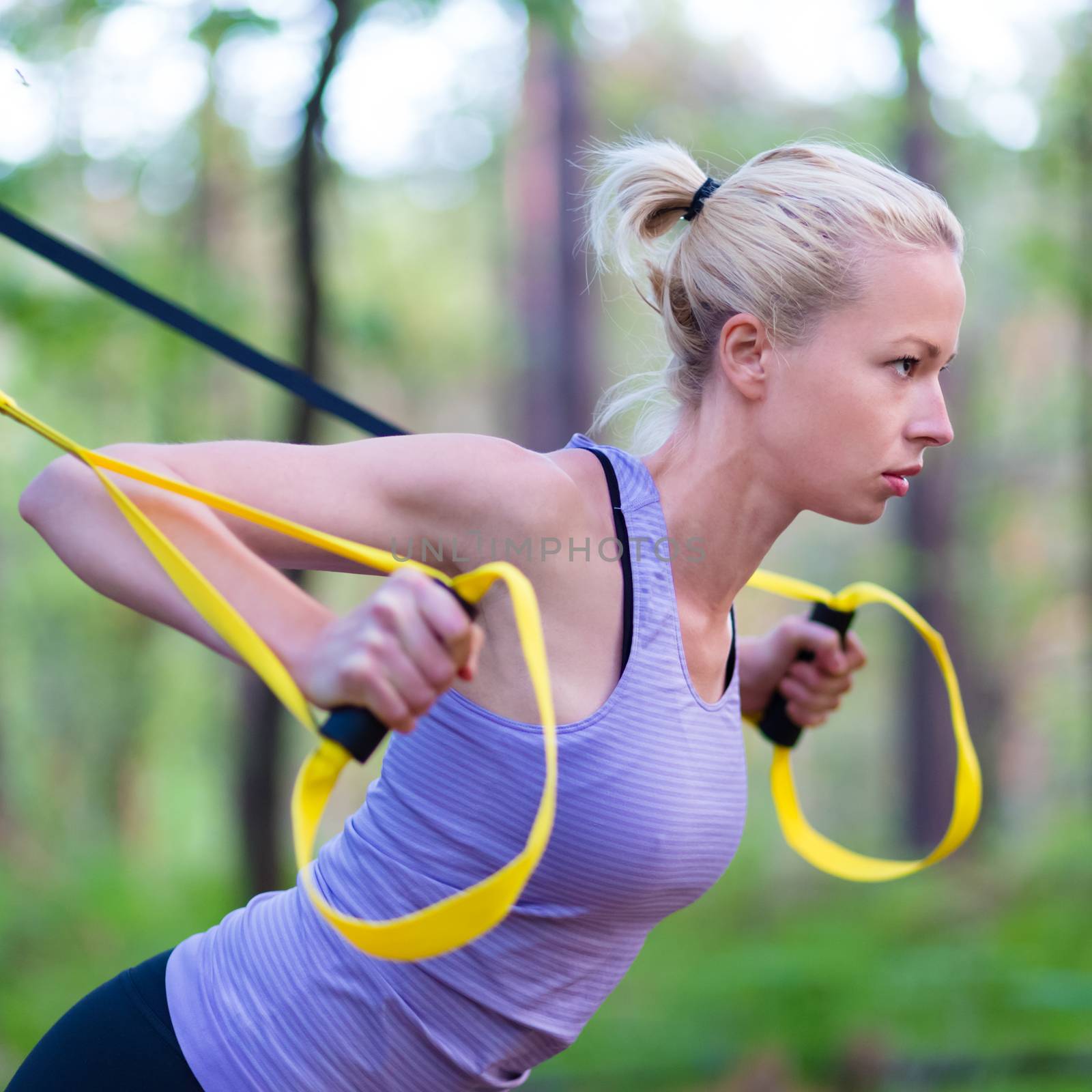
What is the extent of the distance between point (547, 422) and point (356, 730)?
22.0ft

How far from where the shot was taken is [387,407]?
12.6 metres

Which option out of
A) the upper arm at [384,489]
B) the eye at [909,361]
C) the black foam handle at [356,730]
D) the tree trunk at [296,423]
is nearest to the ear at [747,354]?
the eye at [909,361]

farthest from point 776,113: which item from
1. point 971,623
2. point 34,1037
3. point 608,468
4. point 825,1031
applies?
point 608,468

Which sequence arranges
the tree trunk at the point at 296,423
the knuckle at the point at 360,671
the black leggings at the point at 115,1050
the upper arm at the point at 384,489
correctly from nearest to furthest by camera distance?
the knuckle at the point at 360,671, the upper arm at the point at 384,489, the black leggings at the point at 115,1050, the tree trunk at the point at 296,423

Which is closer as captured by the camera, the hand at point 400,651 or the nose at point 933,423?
the hand at point 400,651

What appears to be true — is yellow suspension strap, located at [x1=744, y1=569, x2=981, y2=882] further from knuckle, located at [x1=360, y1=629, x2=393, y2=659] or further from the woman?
knuckle, located at [x1=360, y1=629, x2=393, y2=659]

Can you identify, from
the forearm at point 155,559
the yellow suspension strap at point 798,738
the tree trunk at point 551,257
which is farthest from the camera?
the tree trunk at point 551,257

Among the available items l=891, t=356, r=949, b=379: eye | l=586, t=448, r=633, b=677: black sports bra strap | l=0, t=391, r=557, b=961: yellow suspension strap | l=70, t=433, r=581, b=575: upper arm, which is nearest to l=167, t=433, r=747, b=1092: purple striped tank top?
l=586, t=448, r=633, b=677: black sports bra strap

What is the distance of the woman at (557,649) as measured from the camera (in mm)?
1331

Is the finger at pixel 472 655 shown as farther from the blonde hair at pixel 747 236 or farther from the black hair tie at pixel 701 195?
the black hair tie at pixel 701 195

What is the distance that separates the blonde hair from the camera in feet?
4.89

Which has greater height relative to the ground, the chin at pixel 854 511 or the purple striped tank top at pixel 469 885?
the chin at pixel 854 511

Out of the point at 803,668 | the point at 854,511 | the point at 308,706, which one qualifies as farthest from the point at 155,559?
the point at 803,668

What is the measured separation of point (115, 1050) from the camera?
4.50 ft
